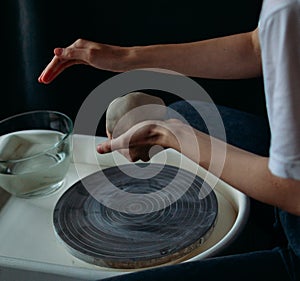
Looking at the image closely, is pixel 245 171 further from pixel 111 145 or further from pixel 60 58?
pixel 60 58

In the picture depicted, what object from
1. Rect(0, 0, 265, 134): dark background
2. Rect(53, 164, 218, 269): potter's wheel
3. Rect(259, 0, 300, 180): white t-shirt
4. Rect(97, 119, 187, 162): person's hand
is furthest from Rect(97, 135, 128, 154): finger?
Rect(0, 0, 265, 134): dark background

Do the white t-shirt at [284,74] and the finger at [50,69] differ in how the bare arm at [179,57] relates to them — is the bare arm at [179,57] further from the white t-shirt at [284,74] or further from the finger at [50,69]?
the white t-shirt at [284,74]

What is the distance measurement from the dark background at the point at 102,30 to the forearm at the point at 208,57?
37 cm

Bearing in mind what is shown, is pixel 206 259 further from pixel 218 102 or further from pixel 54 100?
pixel 54 100

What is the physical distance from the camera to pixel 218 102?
5.87 ft

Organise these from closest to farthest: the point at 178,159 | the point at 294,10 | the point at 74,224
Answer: the point at 294,10, the point at 74,224, the point at 178,159

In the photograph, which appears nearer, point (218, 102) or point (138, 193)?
point (138, 193)

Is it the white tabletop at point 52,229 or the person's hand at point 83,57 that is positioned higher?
the person's hand at point 83,57

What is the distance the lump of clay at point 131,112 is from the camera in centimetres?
115

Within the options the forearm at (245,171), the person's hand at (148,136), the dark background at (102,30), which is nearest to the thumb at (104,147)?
the person's hand at (148,136)

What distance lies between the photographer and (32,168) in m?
1.30

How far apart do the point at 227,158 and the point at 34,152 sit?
60 centimetres

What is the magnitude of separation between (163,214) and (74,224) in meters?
0.18

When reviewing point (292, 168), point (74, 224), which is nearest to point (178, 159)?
point (74, 224)
